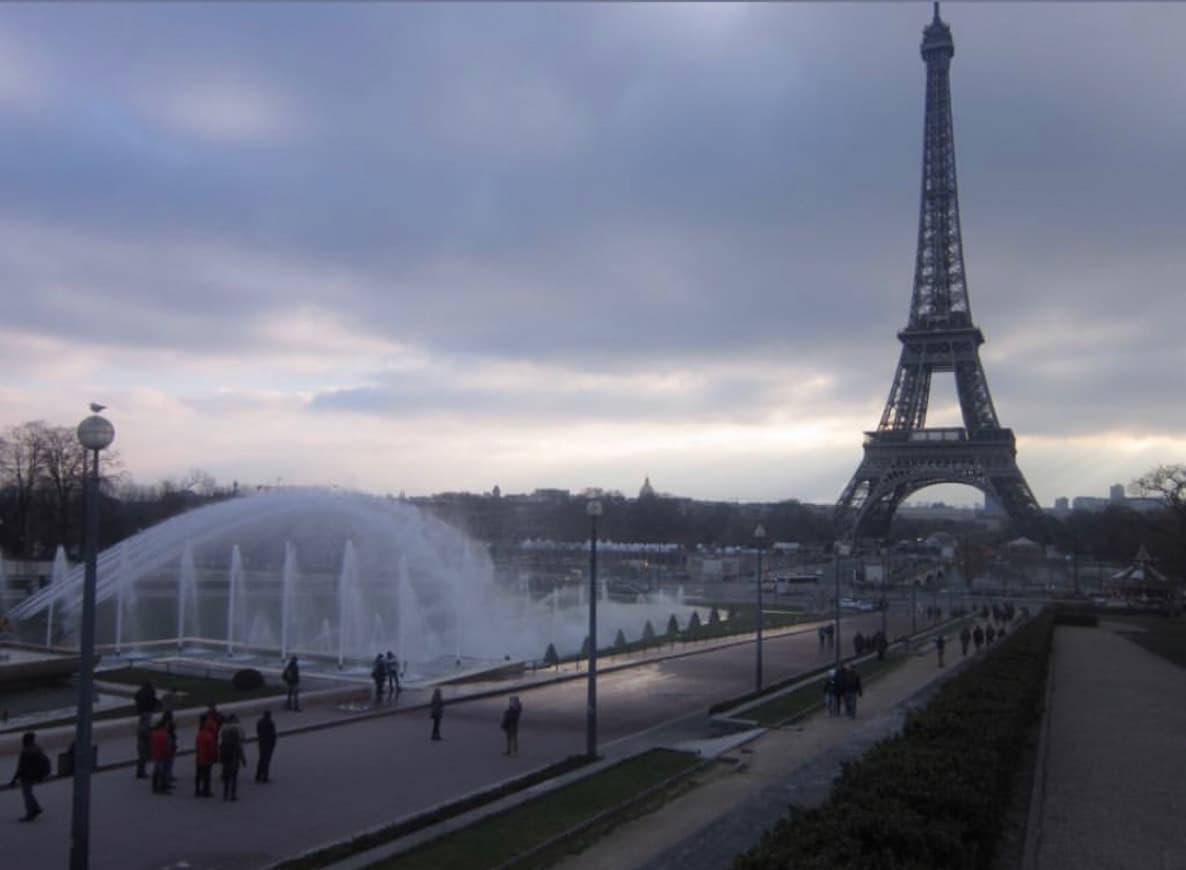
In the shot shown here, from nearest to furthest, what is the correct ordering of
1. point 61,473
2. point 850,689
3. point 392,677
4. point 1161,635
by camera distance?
point 850,689 → point 392,677 → point 1161,635 → point 61,473

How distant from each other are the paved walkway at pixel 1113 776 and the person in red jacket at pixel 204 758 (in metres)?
11.4

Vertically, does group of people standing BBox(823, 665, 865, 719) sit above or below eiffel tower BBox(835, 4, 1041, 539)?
below

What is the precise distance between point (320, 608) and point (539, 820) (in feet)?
149

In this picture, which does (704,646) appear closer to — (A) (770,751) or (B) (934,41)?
(A) (770,751)

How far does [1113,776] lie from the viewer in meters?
16.6

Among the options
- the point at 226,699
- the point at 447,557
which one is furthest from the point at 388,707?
the point at 447,557

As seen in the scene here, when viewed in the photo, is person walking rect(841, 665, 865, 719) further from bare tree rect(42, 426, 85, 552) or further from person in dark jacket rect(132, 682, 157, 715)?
bare tree rect(42, 426, 85, 552)

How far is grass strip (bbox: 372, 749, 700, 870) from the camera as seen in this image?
11055mm

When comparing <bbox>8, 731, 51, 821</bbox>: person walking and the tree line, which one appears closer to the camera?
<bbox>8, 731, 51, 821</bbox>: person walking

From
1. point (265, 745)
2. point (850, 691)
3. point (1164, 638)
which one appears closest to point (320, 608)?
point (850, 691)

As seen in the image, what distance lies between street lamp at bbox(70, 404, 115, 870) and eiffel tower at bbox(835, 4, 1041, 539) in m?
88.5

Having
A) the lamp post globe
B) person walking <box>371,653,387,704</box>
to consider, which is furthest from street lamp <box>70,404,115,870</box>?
person walking <box>371,653,387,704</box>

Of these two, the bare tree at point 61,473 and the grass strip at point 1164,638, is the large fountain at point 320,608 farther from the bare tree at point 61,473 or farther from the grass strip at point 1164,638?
the grass strip at point 1164,638

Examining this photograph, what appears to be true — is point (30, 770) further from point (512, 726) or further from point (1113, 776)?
point (1113, 776)
